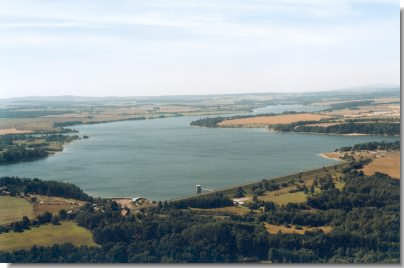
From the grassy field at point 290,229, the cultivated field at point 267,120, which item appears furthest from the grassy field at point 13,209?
the cultivated field at point 267,120

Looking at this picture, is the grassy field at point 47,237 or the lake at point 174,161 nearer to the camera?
the grassy field at point 47,237

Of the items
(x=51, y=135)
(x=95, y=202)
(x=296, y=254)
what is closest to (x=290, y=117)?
(x=51, y=135)

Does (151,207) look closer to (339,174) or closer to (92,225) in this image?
(92,225)

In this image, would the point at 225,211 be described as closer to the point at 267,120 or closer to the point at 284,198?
the point at 284,198

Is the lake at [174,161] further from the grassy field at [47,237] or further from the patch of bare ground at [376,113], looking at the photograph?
the patch of bare ground at [376,113]

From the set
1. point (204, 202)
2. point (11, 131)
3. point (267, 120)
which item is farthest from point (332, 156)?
point (11, 131)

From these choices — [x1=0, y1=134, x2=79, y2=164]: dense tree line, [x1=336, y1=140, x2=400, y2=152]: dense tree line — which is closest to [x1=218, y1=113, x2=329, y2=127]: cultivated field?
[x1=0, y1=134, x2=79, y2=164]: dense tree line
